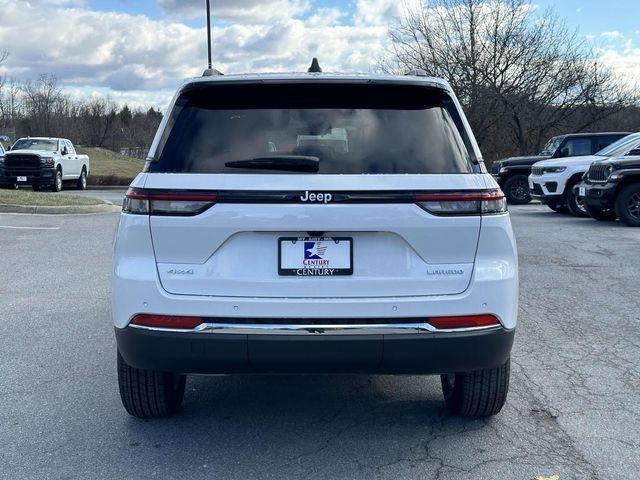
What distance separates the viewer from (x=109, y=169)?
3425 centimetres

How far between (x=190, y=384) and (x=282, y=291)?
1.74 m

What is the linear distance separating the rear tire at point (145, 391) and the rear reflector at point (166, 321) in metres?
0.46

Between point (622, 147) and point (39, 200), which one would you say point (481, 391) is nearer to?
point (622, 147)

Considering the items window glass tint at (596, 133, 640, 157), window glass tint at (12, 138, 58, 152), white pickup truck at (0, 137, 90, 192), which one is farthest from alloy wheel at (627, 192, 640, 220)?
window glass tint at (12, 138, 58, 152)

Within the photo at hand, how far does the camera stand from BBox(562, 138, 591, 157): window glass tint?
57.1 ft

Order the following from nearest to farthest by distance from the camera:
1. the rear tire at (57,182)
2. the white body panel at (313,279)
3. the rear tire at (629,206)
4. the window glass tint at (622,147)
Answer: the white body panel at (313,279) < the rear tire at (629,206) < the window glass tint at (622,147) < the rear tire at (57,182)

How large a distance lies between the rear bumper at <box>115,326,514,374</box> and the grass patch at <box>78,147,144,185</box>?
83.4ft

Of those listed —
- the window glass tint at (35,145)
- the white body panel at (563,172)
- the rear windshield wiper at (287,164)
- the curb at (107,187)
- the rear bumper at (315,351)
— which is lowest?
the curb at (107,187)

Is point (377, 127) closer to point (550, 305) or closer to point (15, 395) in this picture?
point (15, 395)

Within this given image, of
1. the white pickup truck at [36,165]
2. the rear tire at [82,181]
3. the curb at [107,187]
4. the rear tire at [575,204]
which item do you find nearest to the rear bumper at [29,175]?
the white pickup truck at [36,165]

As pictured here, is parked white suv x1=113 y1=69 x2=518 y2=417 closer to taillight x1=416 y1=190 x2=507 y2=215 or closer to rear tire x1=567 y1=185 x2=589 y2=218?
taillight x1=416 y1=190 x2=507 y2=215

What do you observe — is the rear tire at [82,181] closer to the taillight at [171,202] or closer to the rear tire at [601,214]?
the rear tire at [601,214]

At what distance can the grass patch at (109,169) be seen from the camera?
96.0 feet

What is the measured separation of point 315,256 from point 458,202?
73 cm
